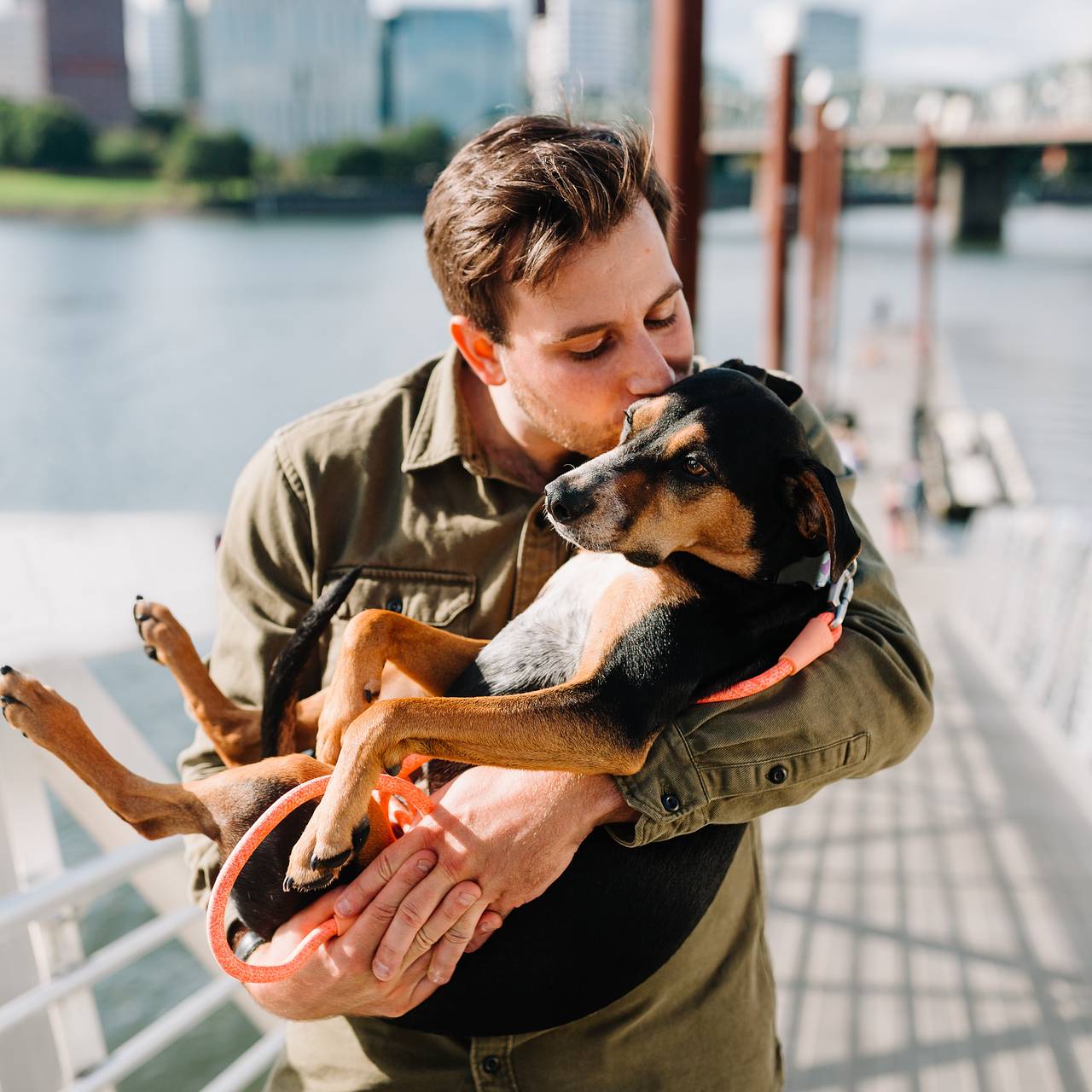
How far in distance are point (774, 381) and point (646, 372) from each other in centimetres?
28

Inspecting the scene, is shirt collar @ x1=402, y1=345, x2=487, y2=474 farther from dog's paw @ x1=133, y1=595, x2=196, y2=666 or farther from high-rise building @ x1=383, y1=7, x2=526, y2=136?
high-rise building @ x1=383, y1=7, x2=526, y2=136

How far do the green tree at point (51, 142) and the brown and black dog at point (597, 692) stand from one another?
184 ft

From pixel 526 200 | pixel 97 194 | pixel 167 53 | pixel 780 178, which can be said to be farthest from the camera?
pixel 167 53

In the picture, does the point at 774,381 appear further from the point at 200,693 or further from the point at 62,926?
the point at 62,926

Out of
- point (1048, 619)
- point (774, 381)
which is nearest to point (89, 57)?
point (1048, 619)

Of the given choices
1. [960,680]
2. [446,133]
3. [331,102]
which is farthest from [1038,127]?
[960,680]

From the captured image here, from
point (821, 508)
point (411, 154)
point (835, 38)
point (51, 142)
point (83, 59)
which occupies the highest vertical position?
point (835, 38)

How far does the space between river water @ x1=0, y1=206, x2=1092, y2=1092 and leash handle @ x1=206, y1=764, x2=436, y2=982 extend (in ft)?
16.2

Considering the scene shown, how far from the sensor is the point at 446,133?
7138cm

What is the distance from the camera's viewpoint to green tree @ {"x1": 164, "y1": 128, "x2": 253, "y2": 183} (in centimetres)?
5388

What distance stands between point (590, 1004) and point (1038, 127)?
63.2 meters

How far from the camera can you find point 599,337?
1.82 meters

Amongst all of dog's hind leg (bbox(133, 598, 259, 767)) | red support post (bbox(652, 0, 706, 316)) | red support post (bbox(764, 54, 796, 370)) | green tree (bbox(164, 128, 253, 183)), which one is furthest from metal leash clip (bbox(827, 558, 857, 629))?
green tree (bbox(164, 128, 253, 183))

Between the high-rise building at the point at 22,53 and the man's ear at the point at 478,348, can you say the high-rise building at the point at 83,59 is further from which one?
the man's ear at the point at 478,348
